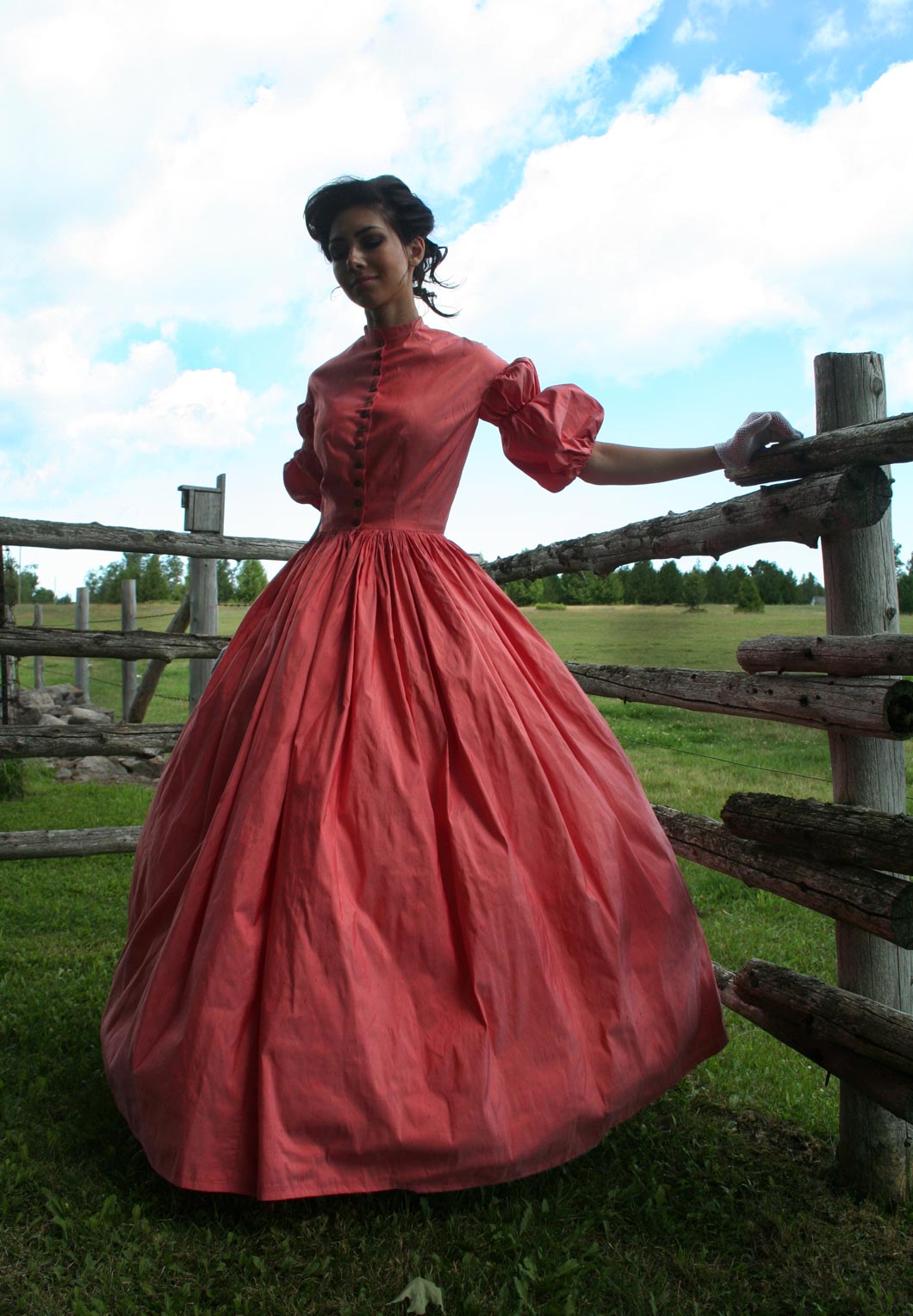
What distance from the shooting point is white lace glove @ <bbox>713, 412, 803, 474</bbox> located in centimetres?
210

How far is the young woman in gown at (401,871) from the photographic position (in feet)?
5.72

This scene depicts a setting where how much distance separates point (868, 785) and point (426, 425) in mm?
1329

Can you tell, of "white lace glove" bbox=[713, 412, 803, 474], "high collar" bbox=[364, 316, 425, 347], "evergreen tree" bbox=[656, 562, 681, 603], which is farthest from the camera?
"evergreen tree" bbox=[656, 562, 681, 603]

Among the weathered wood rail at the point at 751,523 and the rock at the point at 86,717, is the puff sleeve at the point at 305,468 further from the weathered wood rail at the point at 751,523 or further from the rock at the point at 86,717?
the rock at the point at 86,717

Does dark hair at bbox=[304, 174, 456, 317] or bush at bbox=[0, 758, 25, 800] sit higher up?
dark hair at bbox=[304, 174, 456, 317]

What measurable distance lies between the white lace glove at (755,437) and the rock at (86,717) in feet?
28.4

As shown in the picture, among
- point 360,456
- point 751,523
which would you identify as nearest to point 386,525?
point 360,456

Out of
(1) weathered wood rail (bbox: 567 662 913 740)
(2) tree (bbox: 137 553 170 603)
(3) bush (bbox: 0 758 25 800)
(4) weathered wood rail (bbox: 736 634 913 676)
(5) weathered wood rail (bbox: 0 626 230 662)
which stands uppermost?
(2) tree (bbox: 137 553 170 603)

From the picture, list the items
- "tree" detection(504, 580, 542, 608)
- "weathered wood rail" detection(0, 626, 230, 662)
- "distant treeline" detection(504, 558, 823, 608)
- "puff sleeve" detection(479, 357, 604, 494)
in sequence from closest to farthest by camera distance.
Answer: "puff sleeve" detection(479, 357, 604, 494)
"weathered wood rail" detection(0, 626, 230, 662)
"distant treeline" detection(504, 558, 823, 608)
"tree" detection(504, 580, 542, 608)

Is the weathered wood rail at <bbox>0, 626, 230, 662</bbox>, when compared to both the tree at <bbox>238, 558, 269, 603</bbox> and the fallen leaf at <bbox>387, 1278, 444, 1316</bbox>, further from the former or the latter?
the tree at <bbox>238, 558, 269, 603</bbox>

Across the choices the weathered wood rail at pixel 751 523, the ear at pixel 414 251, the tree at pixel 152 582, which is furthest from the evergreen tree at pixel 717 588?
the tree at pixel 152 582

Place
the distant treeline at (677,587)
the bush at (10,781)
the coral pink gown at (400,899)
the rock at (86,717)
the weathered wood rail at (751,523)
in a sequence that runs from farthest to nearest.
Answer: the rock at (86,717) → the bush at (10,781) → the distant treeline at (677,587) → the weathered wood rail at (751,523) → the coral pink gown at (400,899)

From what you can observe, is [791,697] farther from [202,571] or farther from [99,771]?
[99,771]

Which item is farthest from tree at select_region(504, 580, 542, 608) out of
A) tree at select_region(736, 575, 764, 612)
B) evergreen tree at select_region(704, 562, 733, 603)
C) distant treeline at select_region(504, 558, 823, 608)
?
tree at select_region(736, 575, 764, 612)
